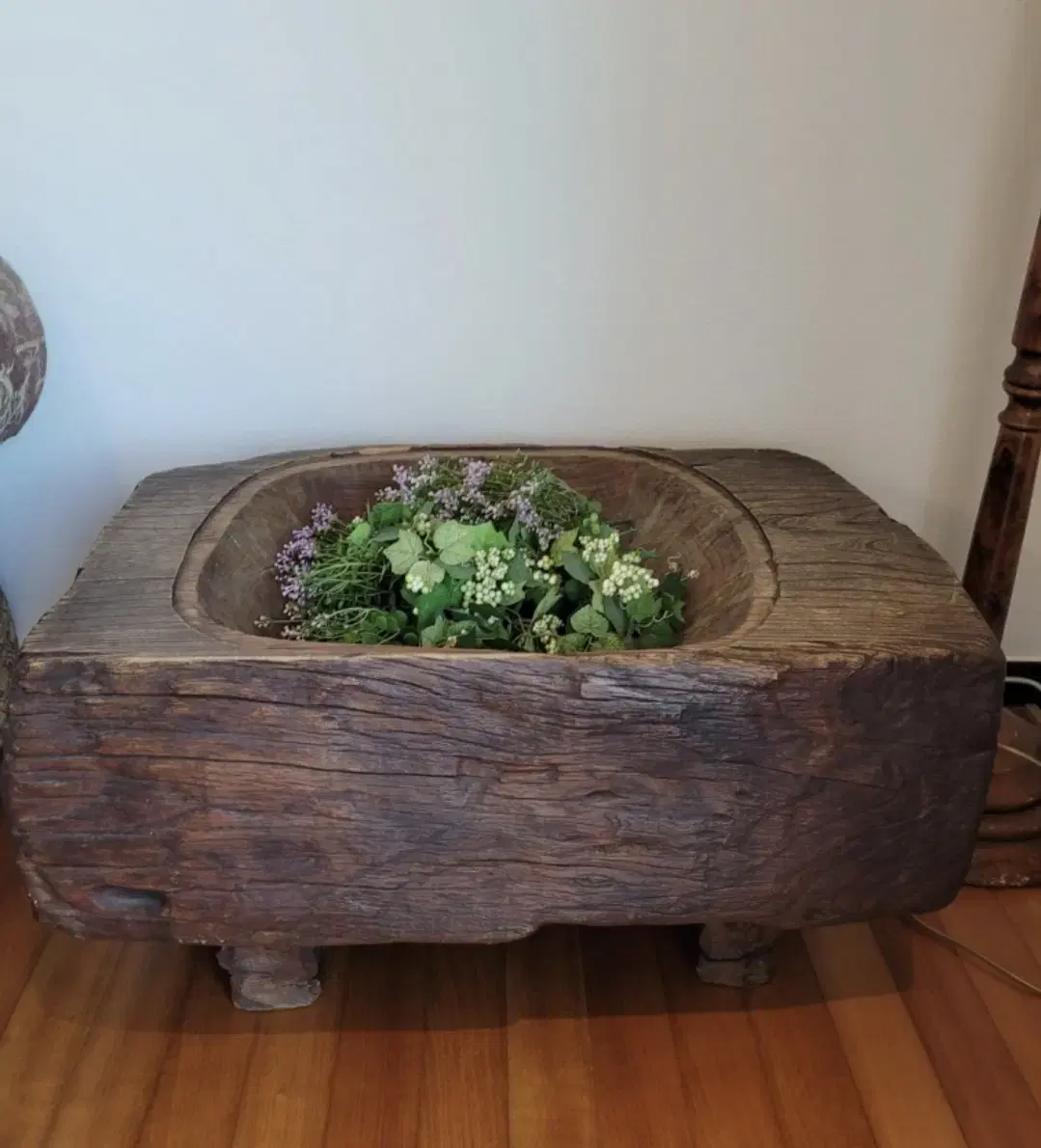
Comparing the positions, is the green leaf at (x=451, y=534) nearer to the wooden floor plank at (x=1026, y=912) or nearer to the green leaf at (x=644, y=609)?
the green leaf at (x=644, y=609)

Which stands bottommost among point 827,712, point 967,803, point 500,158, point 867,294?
point 967,803

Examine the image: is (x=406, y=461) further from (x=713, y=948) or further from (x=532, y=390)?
(x=713, y=948)

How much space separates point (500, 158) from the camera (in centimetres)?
124

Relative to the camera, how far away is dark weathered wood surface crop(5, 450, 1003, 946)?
2.92 ft

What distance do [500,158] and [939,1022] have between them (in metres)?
1.12

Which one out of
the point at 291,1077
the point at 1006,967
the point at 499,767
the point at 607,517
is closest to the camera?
the point at 499,767

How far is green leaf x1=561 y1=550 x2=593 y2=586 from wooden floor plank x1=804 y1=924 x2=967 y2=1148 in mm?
525

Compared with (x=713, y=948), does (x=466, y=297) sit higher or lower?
higher

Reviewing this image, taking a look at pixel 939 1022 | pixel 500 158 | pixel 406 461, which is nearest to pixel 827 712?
pixel 939 1022

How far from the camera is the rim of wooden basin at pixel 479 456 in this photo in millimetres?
966

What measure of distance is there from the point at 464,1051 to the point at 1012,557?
868 mm

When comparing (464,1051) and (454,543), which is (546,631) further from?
(464,1051)

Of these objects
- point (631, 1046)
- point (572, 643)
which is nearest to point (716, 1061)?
point (631, 1046)

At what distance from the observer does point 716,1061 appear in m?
1.07
